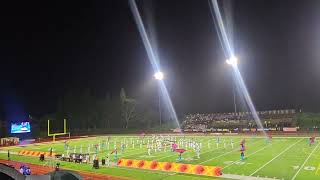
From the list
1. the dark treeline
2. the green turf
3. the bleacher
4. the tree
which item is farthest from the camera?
the tree

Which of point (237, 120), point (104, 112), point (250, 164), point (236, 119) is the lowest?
point (250, 164)

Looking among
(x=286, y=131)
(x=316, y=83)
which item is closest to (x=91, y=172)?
(x=286, y=131)

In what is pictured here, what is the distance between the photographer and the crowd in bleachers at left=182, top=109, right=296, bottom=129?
7812 centimetres

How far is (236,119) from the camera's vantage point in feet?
275

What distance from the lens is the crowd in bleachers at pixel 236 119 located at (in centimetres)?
7812

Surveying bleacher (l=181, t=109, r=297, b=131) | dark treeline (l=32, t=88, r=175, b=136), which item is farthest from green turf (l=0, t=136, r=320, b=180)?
dark treeline (l=32, t=88, r=175, b=136)

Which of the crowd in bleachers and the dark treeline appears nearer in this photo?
the crowd in bleachers

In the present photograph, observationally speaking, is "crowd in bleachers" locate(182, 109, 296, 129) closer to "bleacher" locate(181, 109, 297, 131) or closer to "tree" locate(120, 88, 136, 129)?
"bleacher" locate(181, 109, 297, 131)

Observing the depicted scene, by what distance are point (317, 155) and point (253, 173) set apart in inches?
453

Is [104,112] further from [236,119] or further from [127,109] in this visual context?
[236,119]

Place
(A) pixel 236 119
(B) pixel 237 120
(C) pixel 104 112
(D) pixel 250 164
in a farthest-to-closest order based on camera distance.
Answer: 1. (C) pixel 104 112
2. (A) pixel 236 119
3. (B) pixel 237 120
4. (D) pixel 250 164

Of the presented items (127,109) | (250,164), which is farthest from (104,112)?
(250,164)

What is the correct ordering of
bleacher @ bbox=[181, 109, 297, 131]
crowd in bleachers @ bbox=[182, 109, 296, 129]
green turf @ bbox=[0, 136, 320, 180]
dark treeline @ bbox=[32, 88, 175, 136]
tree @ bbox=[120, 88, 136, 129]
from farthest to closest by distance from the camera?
1. tree @ bbox=[120, 88, 136, 129]
2. dark treeline @ bbox=[32, 88, 175, 136]
3. crowd in bleachers @ bbox=[182, 109, 296, 129]
4. bleacher @ bbox=[181, 109, 297, 131]
5. green turf @ bbox=[0, 136, 320, 180]

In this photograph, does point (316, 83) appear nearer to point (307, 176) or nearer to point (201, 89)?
point (201, 89)
